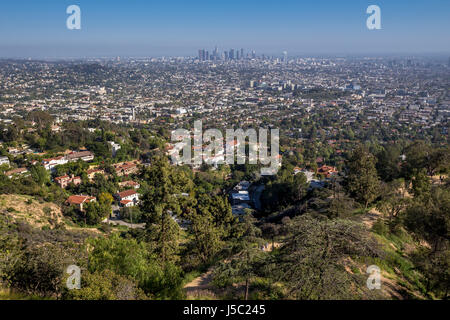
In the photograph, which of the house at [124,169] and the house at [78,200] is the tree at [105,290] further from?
the house at [124,169]

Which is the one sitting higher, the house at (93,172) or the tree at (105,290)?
the tree at (105,290)

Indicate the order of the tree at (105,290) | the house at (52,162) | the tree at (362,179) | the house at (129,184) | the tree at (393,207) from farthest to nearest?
the house at (52,162) < the house at (129,184) < the tree at (362,179) < the tree at (393,207) < the tree at (105,290)

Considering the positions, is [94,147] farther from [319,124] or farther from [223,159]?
[319,124]

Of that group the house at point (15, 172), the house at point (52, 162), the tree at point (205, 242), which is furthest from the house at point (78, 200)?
the tree at point (205, 242)

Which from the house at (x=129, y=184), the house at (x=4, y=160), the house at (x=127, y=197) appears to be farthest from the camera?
the house at (x=129, y=184)

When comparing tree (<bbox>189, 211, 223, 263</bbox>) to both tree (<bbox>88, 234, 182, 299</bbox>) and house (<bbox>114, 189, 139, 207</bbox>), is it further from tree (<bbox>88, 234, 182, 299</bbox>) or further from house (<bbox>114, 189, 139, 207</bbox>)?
house (<bbox>114, 189, 139, 207</bbox>)

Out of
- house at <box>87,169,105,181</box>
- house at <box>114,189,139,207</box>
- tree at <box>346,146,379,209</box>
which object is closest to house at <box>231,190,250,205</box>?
house at <box>114,189,139,207</box>

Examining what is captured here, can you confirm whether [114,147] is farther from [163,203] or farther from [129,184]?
[163,203]
